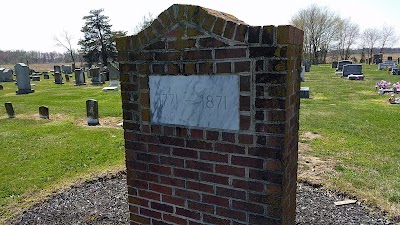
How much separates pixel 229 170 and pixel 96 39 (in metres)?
52.3

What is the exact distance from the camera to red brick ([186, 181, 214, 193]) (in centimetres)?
231

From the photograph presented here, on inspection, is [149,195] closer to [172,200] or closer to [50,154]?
[172,200]

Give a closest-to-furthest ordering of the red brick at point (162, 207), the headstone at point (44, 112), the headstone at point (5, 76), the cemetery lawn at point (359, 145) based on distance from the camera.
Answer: the red brick at point (162, 207), the cemetery lawn at point (359, 145), the headstone at point (44, 112), the headstone at point (5, 76)

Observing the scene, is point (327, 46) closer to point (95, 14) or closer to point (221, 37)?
point (95, 14)

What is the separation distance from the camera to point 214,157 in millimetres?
2242

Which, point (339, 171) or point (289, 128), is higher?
point (289, 128)

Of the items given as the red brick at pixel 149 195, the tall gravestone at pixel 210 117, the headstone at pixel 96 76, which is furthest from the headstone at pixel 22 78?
the red brick at pixel 149 195

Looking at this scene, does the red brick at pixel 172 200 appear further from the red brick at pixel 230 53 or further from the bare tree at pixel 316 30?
the bare tree at pixel 316 30

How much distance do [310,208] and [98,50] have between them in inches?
1980

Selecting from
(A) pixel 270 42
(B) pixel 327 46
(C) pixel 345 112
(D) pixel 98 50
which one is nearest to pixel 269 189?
(A) pixel 270 42

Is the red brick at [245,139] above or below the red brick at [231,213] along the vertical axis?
above

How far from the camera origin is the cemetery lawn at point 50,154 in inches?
214

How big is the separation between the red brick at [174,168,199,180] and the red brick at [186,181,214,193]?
0.17 feet

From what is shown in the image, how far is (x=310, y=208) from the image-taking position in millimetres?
4457
